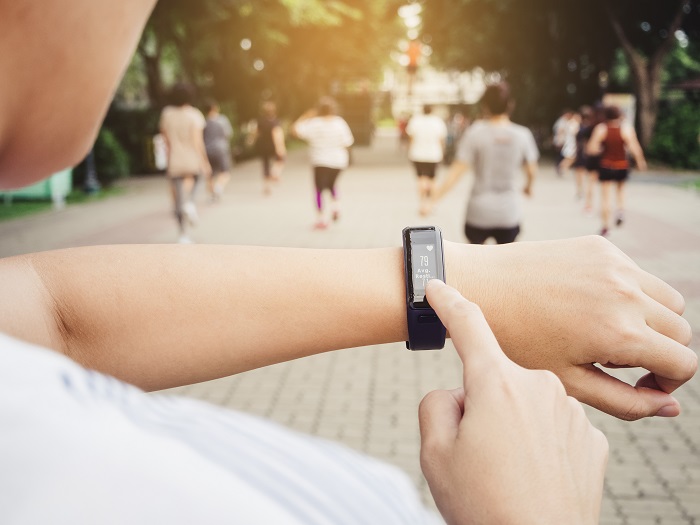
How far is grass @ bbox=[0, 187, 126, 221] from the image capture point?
13.8 m

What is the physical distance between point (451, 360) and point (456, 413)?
4.72m

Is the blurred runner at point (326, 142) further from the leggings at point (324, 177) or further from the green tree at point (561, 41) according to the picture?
the green tree at point (561, 41)

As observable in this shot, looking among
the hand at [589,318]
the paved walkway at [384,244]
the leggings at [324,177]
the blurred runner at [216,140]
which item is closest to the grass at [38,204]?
the paved walkway at [384,244]

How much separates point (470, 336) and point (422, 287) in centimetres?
29

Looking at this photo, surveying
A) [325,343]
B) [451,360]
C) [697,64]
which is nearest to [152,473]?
[325,343]

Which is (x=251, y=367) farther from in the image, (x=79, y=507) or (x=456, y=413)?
(x=79, y=507)

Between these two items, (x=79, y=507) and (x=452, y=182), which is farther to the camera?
(x=452, y=182)

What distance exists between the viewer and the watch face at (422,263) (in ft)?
3.81

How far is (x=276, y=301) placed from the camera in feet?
3.81

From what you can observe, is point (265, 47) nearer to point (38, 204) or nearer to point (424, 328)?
point (38, 204)

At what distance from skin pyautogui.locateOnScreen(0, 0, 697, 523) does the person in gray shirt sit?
559 cm

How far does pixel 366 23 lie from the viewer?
116ft

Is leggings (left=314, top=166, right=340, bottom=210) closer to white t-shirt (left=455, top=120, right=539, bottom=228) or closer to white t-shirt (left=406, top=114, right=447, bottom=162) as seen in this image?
white t-shirt (left=406, top=114, right=447, bottom=162)

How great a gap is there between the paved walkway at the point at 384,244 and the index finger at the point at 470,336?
2.79m
